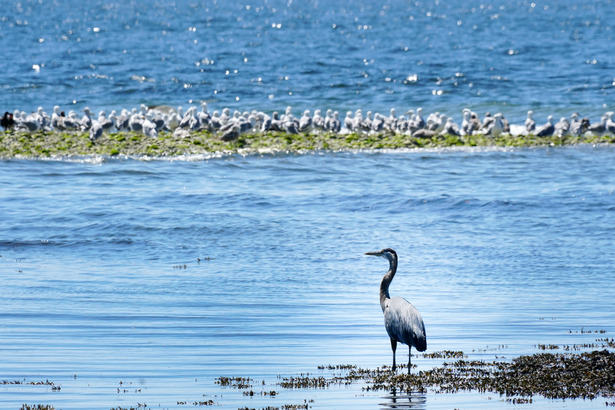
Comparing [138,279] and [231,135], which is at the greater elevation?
[231,135]

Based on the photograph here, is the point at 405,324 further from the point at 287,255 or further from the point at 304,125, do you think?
the point at 304,125

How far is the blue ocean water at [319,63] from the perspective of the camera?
46.8 meters

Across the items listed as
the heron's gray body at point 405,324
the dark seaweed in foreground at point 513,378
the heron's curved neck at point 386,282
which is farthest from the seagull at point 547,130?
the dark seaweed in foreground at point 513,378

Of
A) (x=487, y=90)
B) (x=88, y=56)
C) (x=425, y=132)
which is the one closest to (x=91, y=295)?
(x=425, y=132)

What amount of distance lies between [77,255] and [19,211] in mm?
4745

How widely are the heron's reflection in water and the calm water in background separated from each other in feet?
0.36

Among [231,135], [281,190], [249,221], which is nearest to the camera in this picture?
[249,221]

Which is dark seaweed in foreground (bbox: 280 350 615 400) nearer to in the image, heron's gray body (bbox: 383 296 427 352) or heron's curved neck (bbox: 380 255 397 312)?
heron's gray body (bbox: 383 296 427 352)

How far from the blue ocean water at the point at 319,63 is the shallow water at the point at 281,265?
14936 mm

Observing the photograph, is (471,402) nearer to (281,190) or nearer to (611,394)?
(611,394)

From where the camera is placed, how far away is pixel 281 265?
18.7 meters

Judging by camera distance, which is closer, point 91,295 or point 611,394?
point 611,394

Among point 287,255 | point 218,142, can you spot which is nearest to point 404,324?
point 287,255

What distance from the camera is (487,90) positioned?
49.0m
